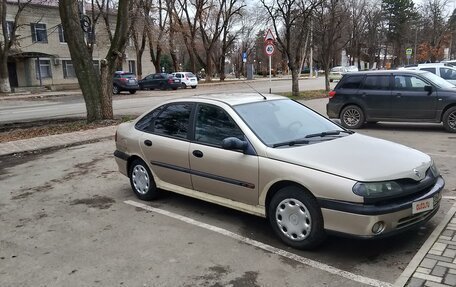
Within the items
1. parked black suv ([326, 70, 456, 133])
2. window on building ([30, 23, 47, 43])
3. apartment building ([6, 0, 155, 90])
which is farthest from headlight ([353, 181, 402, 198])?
window on building ([30, 23, 47, 43])

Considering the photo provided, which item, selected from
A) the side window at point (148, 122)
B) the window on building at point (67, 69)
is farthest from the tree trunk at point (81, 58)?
the window on building at point (67, 69)

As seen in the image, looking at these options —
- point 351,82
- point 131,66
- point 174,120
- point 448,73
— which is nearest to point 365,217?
point 174,120

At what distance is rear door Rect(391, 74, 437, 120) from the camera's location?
37.1 feet

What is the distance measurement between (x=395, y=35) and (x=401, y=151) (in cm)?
7645

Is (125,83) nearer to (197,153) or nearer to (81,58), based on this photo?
(81,58)

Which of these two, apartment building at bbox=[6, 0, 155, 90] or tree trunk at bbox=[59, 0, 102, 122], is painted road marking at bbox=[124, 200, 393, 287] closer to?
tree trunk at bbox=[59, 0, 102, 122]

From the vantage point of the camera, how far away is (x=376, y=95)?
12.0 metres

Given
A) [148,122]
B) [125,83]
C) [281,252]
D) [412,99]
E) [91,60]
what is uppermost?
[91,60]

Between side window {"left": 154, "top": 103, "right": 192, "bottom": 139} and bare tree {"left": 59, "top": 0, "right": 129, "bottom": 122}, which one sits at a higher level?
bare tree {"left": 59, "top": 0, "right": 129, "bottom": 122}

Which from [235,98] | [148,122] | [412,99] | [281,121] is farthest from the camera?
[412,99]

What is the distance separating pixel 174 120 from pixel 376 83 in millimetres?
7906

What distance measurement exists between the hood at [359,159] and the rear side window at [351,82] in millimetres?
7816

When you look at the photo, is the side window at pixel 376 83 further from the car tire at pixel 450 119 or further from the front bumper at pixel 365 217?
the front bumper at pixel 365 217

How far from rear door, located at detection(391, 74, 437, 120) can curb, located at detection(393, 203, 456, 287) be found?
264 inches
